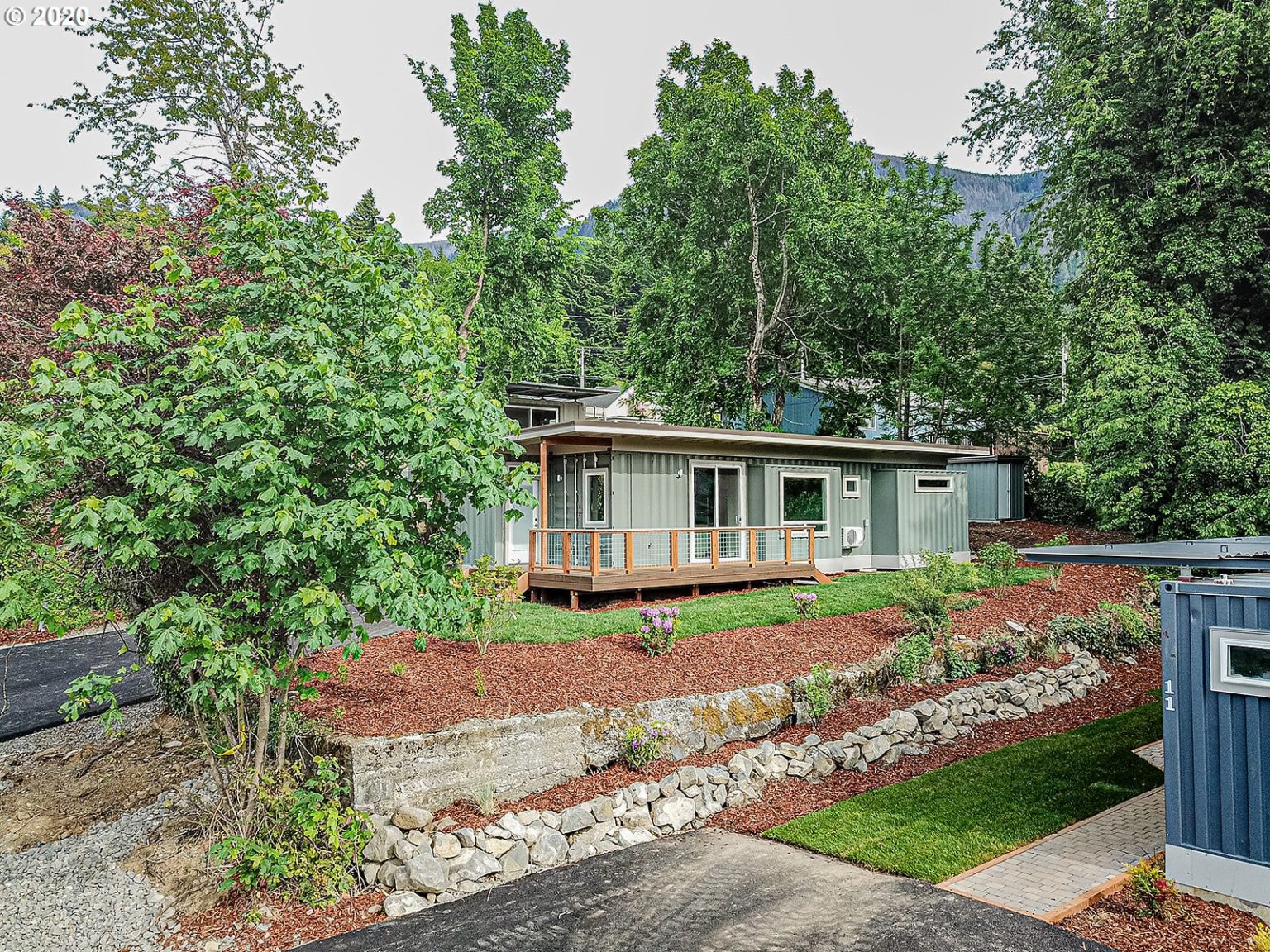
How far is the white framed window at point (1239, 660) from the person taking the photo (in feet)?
14.3

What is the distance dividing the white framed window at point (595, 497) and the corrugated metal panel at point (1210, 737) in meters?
9.16

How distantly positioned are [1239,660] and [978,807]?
2.47m

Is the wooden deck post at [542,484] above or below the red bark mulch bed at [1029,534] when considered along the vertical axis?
above

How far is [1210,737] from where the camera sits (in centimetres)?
459

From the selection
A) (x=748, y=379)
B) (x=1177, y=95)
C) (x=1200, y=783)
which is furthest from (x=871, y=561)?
(x=1200, y=783)

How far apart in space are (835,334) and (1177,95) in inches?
415

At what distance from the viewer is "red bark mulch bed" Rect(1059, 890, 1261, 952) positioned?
410 centimetres

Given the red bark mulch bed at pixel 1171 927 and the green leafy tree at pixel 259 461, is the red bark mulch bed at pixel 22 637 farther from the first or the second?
the red bark mulch bed at pixel 1171 927

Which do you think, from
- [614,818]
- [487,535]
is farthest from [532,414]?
[614,818]

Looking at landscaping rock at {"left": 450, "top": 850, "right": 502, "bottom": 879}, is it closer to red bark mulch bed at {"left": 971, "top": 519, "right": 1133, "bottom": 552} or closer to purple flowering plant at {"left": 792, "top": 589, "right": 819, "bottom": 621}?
purple flowering plant at {"left": 792, "top": 589, "right": 819, "bottom": 621}

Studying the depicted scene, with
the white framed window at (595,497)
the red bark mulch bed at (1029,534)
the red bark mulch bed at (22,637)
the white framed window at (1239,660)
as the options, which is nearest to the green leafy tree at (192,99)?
the red bark mulch bed at (22,637)

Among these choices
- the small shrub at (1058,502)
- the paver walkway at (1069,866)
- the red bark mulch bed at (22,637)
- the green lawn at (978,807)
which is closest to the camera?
the paver walkway at (1069,866)

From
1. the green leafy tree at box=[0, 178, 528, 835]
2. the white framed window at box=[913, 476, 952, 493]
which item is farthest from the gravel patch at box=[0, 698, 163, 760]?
the white framed window at box=[913, 476, 952, 493]

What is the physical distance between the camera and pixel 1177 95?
584 inches
